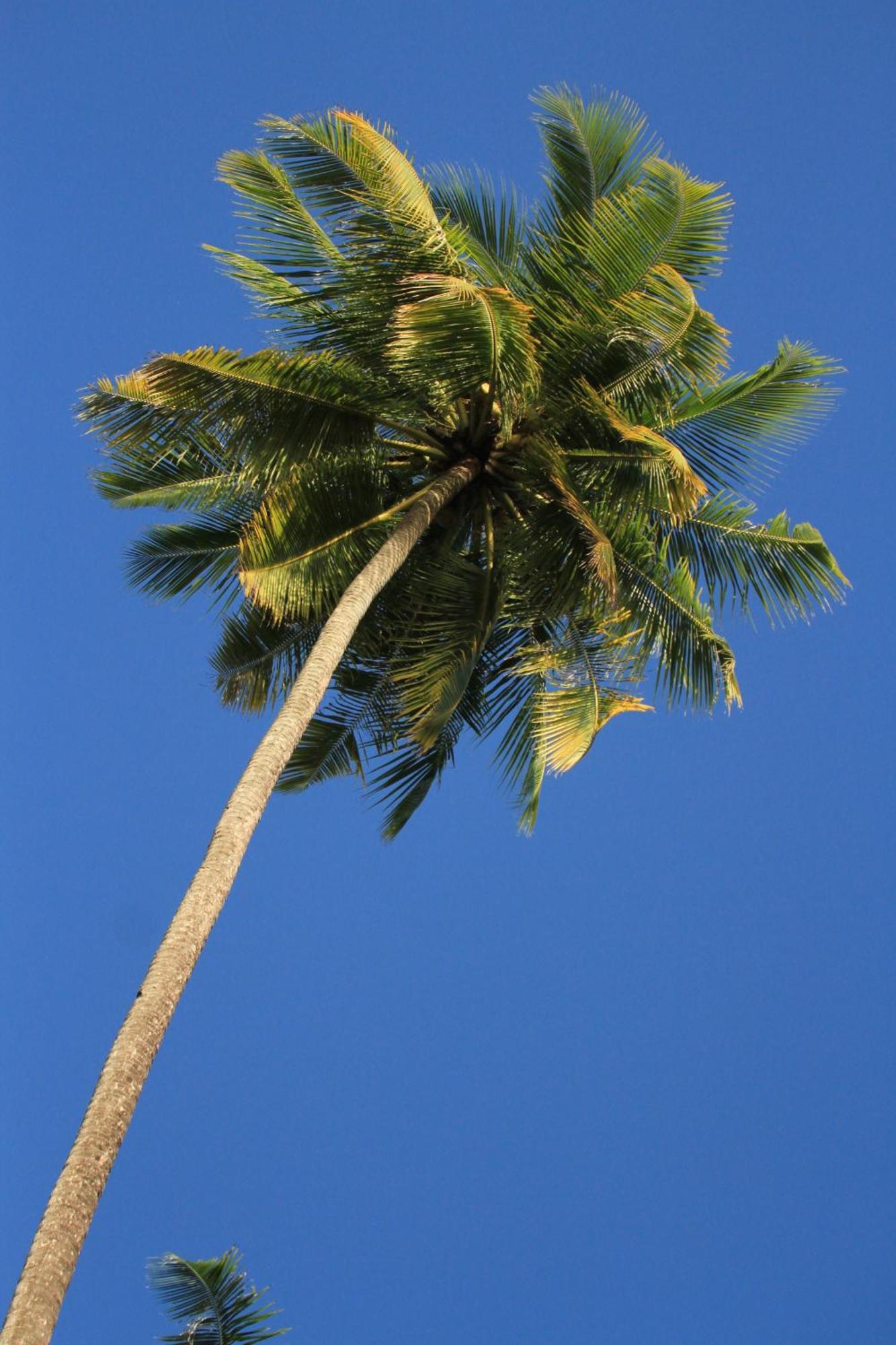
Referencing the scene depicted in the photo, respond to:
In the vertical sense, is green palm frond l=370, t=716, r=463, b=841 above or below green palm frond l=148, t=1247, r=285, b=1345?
above

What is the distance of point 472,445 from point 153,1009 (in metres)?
7.24

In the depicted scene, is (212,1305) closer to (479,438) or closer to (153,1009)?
(153,1009)

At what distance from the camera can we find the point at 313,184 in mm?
12234

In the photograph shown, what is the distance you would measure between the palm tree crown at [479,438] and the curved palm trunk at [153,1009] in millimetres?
1782

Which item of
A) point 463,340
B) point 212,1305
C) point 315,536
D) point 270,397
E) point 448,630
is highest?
point 463,340

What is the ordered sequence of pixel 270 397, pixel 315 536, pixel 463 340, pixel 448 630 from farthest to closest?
pixel 448 630 < pixel 315 536 < pixel 270 397 < pixel 463 340

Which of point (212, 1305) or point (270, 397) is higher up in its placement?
point (270, 397)

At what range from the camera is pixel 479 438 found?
12852 mm

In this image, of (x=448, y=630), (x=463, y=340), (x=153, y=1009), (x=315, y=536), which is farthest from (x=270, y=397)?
(x=153, y=1009)

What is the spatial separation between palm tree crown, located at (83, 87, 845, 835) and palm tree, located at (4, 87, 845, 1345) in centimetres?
3

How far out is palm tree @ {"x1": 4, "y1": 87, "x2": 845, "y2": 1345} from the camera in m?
11.7

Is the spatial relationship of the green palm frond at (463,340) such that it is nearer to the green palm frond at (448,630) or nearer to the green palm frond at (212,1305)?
the green palm frond at (448,630)

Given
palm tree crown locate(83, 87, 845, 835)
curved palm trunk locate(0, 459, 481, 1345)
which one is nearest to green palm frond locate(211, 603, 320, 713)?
palm tree crown locate(83, 87, 845, 835)

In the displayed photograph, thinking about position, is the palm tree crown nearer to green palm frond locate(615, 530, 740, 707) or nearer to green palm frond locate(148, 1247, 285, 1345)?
green palm frond locate(615, 530, 740, 707)
